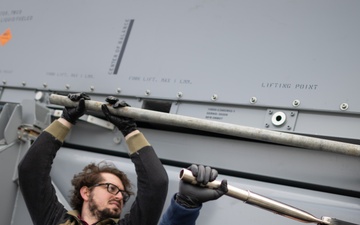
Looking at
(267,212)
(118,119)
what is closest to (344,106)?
(267,212)

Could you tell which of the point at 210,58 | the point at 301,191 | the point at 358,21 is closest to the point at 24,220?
the point at 210,58

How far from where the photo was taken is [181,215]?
6.92 feet

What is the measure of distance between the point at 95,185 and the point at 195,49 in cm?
82

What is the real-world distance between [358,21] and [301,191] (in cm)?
76

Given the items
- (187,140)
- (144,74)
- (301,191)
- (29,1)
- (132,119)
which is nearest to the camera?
(301,191)

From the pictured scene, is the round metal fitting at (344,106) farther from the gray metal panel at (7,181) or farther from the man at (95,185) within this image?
the gray metal panel at (7,181)

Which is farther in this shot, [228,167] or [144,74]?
[144,74]

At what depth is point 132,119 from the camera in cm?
233

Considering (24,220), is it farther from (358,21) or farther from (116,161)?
(358,21)

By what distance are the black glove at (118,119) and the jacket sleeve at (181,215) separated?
1.31ft

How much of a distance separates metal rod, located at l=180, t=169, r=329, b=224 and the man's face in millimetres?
563

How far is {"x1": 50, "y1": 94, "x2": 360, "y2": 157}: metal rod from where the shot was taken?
1.90 meters

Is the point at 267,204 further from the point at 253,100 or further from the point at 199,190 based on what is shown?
the point at 253,100

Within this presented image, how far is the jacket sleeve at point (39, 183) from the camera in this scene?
237 centimetres
